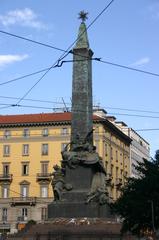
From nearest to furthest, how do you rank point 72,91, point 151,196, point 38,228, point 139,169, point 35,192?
point 151,196, point 139,169, point 38,228, point 72,91, point 35,192

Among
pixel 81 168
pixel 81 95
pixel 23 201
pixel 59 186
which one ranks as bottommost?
pixel 23 201

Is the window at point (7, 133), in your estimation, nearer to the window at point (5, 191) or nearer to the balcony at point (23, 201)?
the window at point (5, 191)

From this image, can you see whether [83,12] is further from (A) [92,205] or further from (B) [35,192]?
(B) [35,192]

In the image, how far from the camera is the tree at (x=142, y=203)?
68.4 ft

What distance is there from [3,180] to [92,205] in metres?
47.9

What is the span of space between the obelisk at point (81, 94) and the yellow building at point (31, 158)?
41.5 metres

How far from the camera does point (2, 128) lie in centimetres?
7738

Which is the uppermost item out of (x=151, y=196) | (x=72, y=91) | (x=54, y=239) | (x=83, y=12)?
(x=83, y=12)

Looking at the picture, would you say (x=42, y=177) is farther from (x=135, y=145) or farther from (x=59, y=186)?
(x=59, y=186)

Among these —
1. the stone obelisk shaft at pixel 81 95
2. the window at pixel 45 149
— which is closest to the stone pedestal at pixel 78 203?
the stone obelisk shaft at pixel 81 95

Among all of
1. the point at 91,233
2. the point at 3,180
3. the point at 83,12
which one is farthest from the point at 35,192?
the point at 91,233


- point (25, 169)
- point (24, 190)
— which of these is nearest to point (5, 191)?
point (24, 190)

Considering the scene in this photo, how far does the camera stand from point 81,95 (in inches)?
1248

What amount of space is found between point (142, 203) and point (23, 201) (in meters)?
54.2
